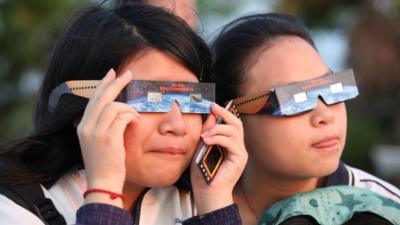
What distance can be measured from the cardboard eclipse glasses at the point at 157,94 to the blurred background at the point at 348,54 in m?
9.13

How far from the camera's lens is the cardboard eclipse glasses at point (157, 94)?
2504 millimetres

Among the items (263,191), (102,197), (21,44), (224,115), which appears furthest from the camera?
(21,44)

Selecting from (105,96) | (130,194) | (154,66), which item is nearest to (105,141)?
(105,96)

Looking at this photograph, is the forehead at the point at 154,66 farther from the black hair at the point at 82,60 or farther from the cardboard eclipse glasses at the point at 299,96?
the cardboard eclipse glasses at the point at 299,96

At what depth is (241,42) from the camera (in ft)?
10.6

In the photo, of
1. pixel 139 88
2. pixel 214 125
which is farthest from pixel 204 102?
pixel 139 88

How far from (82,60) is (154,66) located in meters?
0.31

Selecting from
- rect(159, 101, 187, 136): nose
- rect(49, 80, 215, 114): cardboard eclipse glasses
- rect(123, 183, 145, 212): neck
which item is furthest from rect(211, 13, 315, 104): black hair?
rect(123, 183, 145, 212): neck

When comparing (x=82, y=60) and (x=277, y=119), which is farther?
(x=277, y=119)

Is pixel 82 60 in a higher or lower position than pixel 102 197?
higher

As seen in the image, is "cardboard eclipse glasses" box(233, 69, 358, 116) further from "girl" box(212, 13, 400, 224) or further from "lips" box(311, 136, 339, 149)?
"lips" box(311, 136, 339, 149)

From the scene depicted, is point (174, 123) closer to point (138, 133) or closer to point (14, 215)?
point (138, 133)

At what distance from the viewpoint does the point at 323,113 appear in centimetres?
292

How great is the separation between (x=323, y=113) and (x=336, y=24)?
16.8 m
